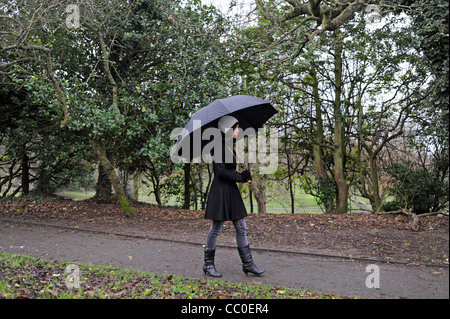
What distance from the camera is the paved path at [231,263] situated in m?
4.30

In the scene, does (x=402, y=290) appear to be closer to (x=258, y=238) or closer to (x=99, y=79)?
(x=258, y=238)

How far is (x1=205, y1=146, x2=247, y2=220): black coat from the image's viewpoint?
454 centimetres

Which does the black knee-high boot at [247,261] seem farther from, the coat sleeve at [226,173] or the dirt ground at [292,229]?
the dirt ground at [292,229]

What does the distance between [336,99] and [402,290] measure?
8680 mm

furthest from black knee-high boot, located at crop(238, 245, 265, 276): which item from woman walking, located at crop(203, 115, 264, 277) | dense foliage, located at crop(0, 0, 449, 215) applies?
dense foliage, located at crop(0, 0, 449, 215)

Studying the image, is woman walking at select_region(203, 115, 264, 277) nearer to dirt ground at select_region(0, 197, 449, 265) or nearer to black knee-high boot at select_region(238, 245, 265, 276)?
black knee-high boot at select_region(238, 245, 265, 276)

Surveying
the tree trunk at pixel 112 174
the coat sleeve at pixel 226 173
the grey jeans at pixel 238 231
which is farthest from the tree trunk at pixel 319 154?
the coat sleeve at pixel 226 173

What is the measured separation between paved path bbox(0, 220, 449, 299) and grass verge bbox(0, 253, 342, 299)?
1.11ft

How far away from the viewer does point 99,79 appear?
412 inches

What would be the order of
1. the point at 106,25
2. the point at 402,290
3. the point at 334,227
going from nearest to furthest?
the point at 402,290 → the point at 334,227 → the point at 106,25

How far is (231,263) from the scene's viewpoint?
541 centimetres

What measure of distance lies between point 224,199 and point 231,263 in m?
1.37

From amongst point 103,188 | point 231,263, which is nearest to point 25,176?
point 103,188

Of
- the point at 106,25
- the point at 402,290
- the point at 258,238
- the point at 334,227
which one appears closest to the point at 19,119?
the point at 106,25
